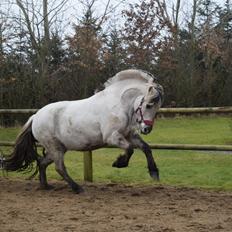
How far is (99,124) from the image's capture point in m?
6.48

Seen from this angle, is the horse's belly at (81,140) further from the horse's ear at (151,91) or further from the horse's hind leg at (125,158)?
the horse's ear at (151,91)

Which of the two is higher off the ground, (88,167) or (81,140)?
(81,140)

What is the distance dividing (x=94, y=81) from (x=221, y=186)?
15487mm

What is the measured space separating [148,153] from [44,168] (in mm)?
1776

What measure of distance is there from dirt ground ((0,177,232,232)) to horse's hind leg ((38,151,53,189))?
0.45ft

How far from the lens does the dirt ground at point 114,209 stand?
4.59 metres

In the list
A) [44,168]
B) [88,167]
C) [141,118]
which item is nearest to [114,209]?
[141,118]

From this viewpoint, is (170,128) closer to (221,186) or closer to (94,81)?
(94,81)

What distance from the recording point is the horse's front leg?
619 cm

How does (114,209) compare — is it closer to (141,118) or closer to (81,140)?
(141,118)

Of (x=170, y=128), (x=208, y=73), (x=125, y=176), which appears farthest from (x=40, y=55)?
(x=125, y=176)

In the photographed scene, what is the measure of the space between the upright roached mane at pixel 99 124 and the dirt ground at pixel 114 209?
360 mm

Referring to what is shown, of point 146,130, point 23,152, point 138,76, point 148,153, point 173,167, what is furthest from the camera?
point 173,167

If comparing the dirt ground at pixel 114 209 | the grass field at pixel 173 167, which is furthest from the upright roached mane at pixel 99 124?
the grass field at pixel 173 167
